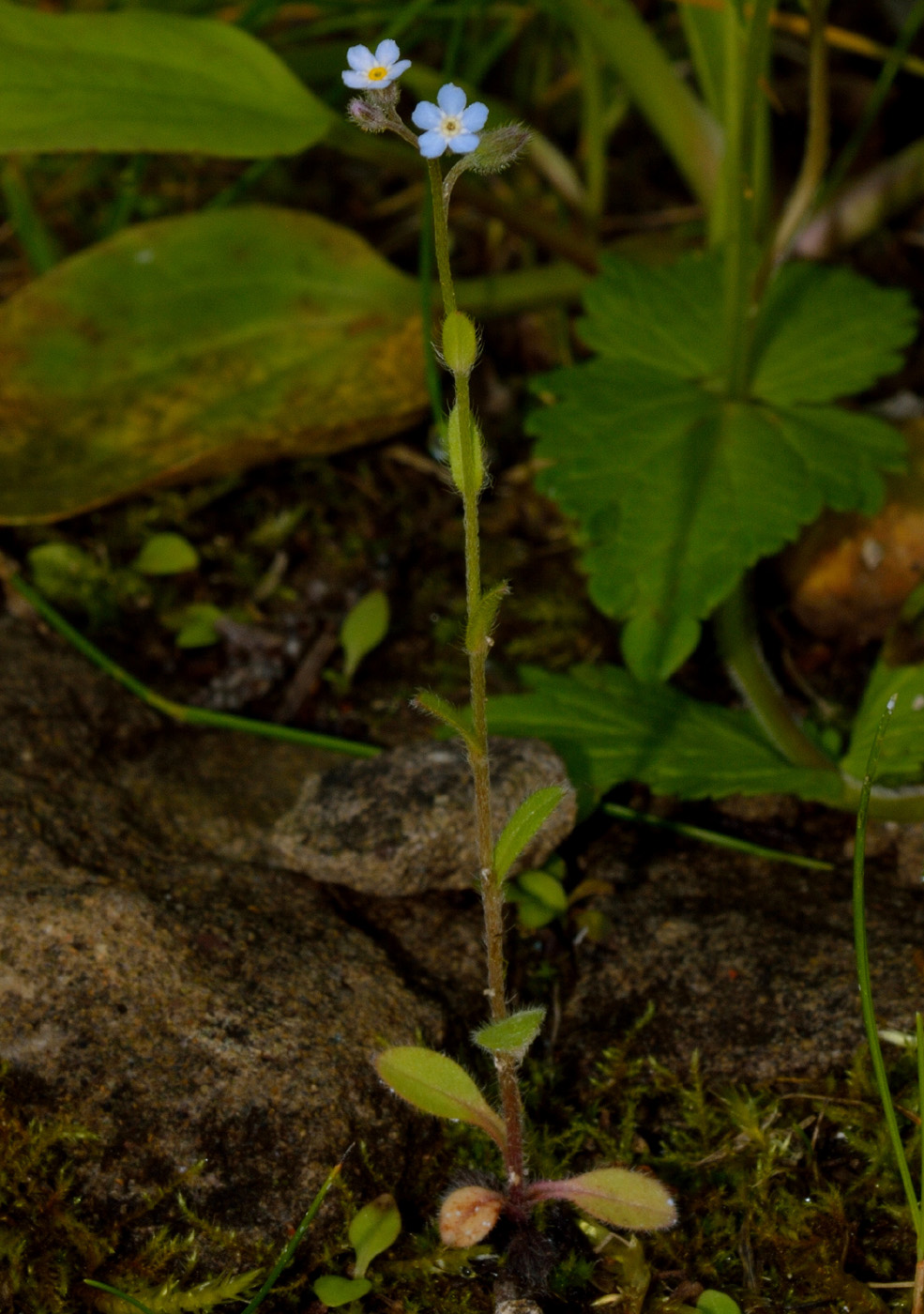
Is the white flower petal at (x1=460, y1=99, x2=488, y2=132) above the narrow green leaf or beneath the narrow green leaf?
above

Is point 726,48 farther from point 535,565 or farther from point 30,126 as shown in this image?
point 30,126

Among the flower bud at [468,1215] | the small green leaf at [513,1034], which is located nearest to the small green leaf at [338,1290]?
the flower bud at [468,1215]

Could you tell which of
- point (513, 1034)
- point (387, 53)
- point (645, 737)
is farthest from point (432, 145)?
point (645, 737)

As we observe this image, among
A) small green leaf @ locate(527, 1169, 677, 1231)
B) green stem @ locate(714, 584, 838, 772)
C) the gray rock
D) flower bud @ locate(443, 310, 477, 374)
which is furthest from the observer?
green stem @ locate(714, 584, 838, 772)

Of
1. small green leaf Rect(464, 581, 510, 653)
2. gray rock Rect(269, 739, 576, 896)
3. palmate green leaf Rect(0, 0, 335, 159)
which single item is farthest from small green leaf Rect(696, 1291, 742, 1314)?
palmate green leaf Rect(0, 0, 335, 159)

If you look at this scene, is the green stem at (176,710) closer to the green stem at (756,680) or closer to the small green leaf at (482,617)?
the green stem at (756,680)

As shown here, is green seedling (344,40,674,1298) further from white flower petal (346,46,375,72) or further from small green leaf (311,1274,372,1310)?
small green leaf (311,1274,372,1310)
